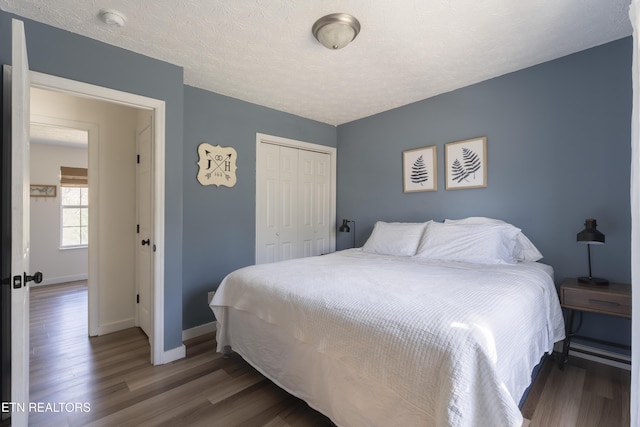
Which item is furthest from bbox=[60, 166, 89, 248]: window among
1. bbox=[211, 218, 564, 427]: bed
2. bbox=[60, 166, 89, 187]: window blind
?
bbox=[211, 218, 564, 427]: bed

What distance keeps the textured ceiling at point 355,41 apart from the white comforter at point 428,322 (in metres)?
1.69

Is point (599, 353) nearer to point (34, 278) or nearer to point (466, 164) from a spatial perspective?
point (466, 164)

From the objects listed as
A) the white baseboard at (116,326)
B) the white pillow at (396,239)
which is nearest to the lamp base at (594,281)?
the white pillow at (396,239)

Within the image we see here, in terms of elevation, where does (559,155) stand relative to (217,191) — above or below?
above

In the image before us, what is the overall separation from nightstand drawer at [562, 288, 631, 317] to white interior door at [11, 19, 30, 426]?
322cm

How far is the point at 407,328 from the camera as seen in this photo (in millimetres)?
1182

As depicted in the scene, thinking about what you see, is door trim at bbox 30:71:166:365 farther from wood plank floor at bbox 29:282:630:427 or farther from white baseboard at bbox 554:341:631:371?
white baseboard at bbox 554:341:631:371

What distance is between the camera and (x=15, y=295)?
1.25 m

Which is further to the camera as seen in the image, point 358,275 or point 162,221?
point 162,221

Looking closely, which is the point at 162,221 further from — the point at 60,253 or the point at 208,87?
the point at 60,253

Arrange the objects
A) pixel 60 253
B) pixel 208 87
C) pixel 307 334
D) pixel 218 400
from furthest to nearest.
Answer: pixel 60 253 → pixel 208 87 → pixel 218 400 → pixel 307 334

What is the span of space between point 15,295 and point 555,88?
3.82m

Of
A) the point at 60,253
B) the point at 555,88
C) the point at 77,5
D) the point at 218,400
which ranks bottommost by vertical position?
the point at 218,400

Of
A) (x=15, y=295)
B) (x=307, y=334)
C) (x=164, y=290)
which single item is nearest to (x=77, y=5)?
(x=15, y=295)
